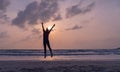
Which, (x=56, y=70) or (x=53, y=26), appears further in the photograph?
(x=53, y=26)

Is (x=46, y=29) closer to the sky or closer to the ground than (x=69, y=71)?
closer to the sky

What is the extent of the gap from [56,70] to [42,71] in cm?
84

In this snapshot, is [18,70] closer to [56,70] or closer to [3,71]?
[3,71]

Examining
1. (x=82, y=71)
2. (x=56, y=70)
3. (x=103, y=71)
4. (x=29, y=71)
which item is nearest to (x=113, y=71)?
(x=103, y=71)

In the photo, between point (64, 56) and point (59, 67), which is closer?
point (59, 67)

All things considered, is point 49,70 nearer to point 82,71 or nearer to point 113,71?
point 82,71

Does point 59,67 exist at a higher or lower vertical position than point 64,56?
lower

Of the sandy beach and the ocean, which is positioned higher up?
the ocean

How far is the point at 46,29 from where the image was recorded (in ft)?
66.6

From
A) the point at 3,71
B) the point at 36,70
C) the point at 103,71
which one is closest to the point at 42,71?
the point at 36,70

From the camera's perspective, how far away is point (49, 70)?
15859 millimetres

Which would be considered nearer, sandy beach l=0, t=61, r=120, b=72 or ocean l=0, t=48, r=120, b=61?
sandy beach l=0, t=61, r=120, b=72

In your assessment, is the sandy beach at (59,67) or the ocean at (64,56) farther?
the ocean at (64,56)

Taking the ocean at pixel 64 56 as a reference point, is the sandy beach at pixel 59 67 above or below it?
below
